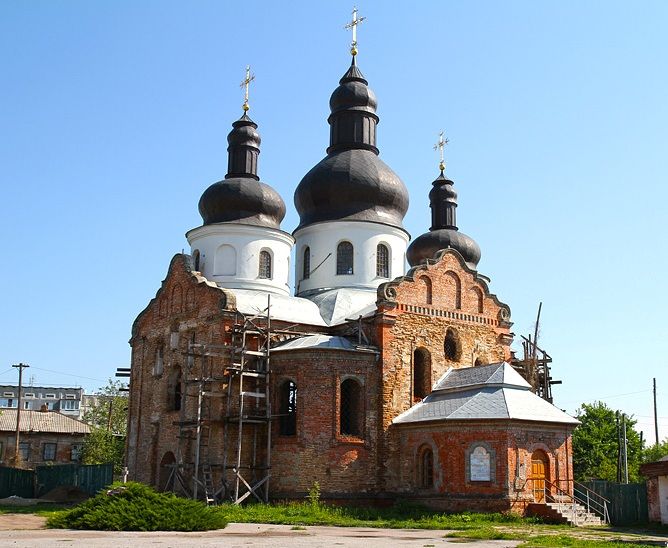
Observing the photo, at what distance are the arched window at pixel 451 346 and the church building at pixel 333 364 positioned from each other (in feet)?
0.28

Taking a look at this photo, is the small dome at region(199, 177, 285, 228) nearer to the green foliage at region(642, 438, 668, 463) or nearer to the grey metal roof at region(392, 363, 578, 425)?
the grey metal roof at region(392, 363, 578, 425)

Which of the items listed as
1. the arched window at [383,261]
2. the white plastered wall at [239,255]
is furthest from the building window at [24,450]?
the arched window at [383,261]

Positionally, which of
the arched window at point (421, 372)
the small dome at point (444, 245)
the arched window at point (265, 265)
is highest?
the small dome at point (444, 245)

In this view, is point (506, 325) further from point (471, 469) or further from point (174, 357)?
point (174, 357)

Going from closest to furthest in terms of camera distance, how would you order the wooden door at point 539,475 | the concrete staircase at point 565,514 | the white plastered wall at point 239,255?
the concrete staircase at point 565,514 < the wooden door at point 539,475 < the white plastered wall at point 239,255

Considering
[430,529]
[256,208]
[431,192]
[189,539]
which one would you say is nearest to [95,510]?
[189,539]

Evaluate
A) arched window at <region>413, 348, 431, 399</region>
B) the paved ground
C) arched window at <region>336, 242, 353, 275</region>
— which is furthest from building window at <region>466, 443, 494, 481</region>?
arched window at <region>336, 242, 353, 275</region>

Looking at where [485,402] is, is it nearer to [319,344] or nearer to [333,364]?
[333,364]

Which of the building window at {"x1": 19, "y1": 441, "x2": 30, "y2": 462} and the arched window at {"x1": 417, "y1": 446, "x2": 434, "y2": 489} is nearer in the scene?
the arched window at {"x1": 417, "y1": 446, "x2": 434, "y2": 489}

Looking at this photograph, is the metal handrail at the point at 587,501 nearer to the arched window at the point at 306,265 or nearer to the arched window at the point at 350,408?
the arched window at the point at 350,408

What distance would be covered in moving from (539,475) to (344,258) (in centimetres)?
1280

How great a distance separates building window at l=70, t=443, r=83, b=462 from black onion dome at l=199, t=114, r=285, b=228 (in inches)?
1017

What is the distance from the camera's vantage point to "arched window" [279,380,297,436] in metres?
30.9

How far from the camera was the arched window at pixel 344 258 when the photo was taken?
1441 inches
